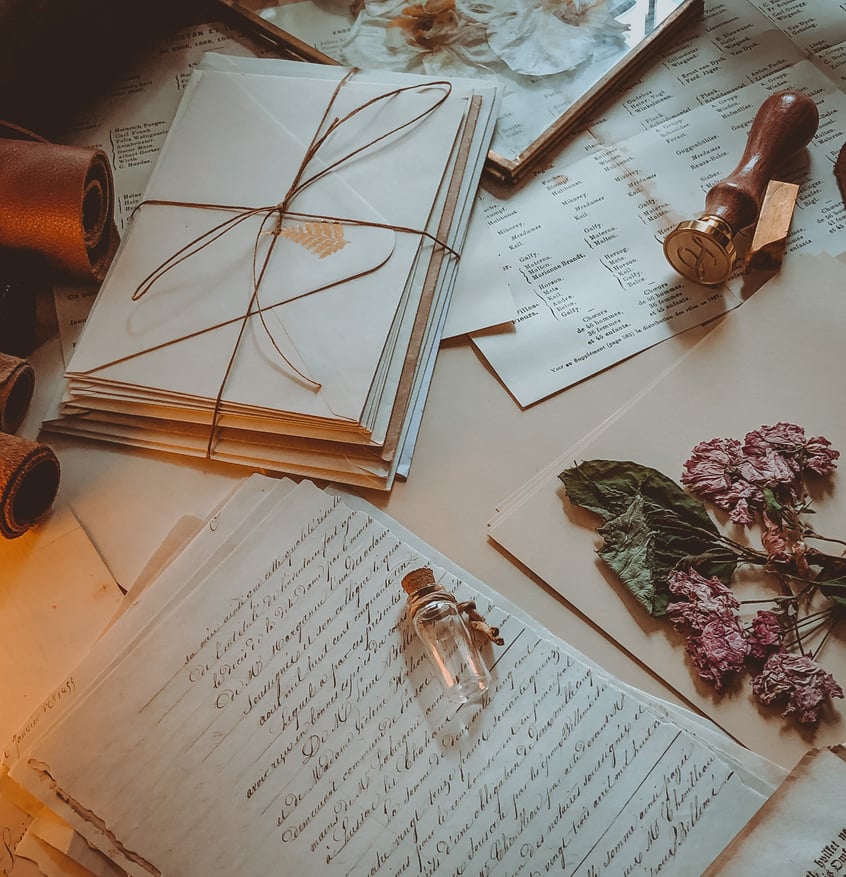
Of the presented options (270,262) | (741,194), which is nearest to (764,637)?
(741,194)

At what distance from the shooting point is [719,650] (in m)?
0.63

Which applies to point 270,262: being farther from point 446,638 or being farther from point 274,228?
point 446,638

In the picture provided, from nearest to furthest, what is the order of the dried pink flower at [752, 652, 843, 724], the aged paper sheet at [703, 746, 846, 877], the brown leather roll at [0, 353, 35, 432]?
the aged paper sheet at [703, 746, 846, 877], the dried pink flower at [752, 652, 843, 724], the brown leather roll at [0, 353, 35, 432]

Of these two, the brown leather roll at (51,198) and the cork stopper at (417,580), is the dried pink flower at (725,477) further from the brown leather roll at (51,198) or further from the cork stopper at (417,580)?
the brown leather roll at (51,198)

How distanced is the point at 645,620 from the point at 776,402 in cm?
23

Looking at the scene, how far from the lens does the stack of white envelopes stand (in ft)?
2.45

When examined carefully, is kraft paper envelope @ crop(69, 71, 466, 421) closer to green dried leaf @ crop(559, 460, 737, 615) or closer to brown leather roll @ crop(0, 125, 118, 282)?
brown leather roll @ crop(0, 125, 118, 282)

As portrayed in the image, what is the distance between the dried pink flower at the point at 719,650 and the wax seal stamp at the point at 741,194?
334mm

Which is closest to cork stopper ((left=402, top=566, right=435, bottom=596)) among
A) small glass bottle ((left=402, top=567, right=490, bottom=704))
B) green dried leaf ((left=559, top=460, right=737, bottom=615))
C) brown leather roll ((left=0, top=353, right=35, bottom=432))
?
small glass bottle ((left=402, top=567, right=490, bottom=704))

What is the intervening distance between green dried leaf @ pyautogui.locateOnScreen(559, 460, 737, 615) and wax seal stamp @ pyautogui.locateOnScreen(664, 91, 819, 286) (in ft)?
0.72

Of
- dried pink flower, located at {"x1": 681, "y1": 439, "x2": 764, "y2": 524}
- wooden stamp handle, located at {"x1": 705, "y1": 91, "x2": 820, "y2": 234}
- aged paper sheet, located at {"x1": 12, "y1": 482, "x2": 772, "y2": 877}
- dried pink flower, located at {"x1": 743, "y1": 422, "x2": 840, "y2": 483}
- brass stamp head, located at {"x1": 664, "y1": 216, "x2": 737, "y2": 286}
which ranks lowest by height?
aged paper sheet, located at {"x1": 12, "y1": 482, "x2": 772, "y2": 877}

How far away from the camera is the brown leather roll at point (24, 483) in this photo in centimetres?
66

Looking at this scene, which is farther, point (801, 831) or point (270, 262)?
point (270, 262)

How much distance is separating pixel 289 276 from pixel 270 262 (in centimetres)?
3
